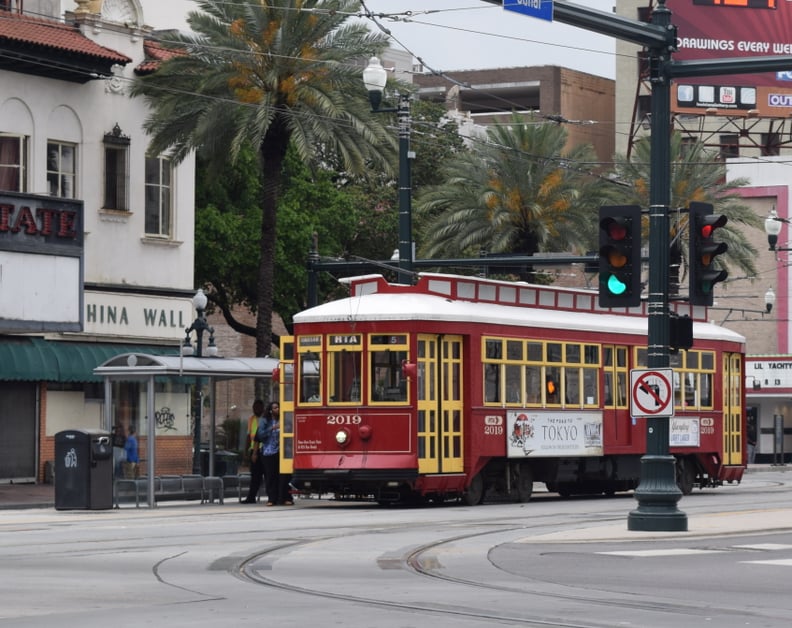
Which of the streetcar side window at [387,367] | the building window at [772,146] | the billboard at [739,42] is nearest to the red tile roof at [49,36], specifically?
the streetcar side window at [387,367]

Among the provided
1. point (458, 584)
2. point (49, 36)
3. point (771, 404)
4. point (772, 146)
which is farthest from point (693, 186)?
point (458, 584)

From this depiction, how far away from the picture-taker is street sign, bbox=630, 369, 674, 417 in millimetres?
21141

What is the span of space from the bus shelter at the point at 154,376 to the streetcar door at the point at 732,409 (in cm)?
973

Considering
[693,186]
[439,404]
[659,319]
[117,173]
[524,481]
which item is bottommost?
[524,481]

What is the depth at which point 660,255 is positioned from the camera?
21578 mm

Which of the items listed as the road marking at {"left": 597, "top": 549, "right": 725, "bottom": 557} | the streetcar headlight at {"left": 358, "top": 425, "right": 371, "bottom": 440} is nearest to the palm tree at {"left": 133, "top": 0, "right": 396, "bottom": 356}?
the streetcar headlight at {"left": 358, "top": 425, "right": 371, "bottom": 440}

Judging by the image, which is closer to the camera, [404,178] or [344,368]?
[344,368]

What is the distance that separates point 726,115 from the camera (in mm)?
76188

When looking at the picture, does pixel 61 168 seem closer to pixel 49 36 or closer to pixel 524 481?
pixel 49 36

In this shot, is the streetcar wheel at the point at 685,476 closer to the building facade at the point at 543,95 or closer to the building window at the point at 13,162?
the building window at the point at 13,162

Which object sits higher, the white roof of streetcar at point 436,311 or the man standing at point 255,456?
the white roof of streetcar at point 436,311

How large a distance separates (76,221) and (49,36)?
532 cm

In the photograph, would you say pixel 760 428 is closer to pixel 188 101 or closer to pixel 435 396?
pixel 188 101

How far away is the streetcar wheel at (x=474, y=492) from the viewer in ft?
97.6
